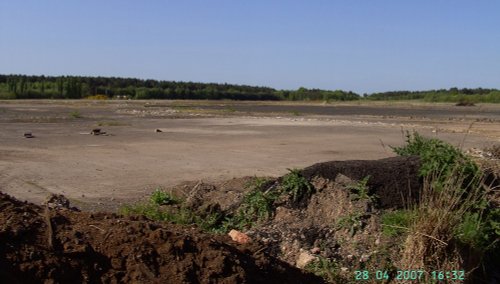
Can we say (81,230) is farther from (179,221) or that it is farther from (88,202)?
(88,202)

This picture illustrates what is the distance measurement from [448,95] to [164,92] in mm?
60809

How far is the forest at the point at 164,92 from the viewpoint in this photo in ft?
383

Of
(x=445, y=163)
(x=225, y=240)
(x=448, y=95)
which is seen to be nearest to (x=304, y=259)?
(x=225, y=240)

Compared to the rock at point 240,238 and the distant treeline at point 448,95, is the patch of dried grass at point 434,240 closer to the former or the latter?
the rock at point 240,238

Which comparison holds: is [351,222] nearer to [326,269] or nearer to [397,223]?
[397,223]

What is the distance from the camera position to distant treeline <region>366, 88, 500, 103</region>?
371ft

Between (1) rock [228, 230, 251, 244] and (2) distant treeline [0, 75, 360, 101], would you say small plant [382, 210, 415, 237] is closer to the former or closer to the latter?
(1) rock [228, 230, 251, 244]

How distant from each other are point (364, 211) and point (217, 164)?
9.61 m

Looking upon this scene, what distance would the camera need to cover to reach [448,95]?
12775 centimetres

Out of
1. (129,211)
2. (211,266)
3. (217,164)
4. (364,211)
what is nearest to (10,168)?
(217,164)

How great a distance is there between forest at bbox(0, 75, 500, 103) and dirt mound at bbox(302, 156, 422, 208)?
107437mm

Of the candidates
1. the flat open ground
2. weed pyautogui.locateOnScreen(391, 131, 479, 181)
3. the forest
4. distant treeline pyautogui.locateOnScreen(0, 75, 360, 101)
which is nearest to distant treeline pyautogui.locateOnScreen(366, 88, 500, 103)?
the forest

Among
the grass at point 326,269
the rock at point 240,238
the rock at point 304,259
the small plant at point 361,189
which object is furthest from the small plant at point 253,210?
the grass at point 326,269

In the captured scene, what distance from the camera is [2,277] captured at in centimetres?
396
